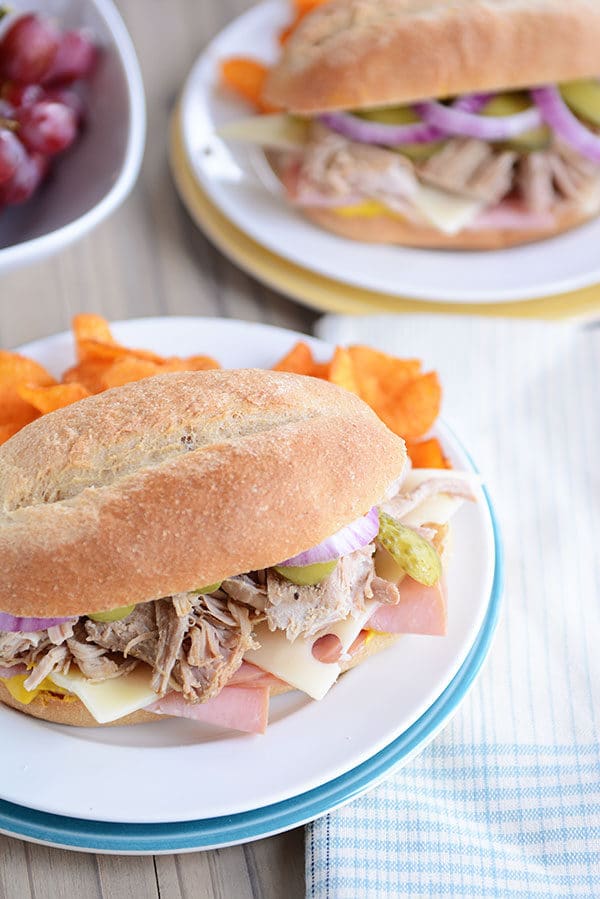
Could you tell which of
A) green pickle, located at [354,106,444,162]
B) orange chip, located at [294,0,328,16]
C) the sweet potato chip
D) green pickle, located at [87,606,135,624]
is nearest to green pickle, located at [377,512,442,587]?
green pickle, located at [87,606,135,624]

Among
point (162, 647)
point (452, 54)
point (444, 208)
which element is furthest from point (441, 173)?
point (162, 647)

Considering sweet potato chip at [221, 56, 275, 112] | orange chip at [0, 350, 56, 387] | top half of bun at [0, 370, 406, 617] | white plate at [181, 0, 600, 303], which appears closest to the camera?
top half of bun at [0, 370, 406, 617]

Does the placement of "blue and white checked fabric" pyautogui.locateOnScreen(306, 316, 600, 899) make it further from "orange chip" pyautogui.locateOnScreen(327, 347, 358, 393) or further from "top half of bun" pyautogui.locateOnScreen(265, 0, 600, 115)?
"top half of bun" pyautogui.locateOnScreen(265, 0, 600, 115)

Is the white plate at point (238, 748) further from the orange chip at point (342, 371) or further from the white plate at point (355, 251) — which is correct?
the white plate at point (355, 251)

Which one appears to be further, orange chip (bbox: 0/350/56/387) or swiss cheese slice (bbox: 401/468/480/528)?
orange chip (bbox: 0/350/56/387)

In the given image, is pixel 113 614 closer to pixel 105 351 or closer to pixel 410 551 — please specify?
pixel 410 551

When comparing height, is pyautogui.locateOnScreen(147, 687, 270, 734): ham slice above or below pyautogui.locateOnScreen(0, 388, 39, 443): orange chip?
below

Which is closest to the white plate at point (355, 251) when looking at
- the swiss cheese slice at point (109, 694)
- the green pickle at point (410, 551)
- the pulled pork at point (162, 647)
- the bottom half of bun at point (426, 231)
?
the bottom half of bun at point (426, 231)

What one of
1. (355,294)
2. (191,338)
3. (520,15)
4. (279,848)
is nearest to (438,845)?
(279,848)
